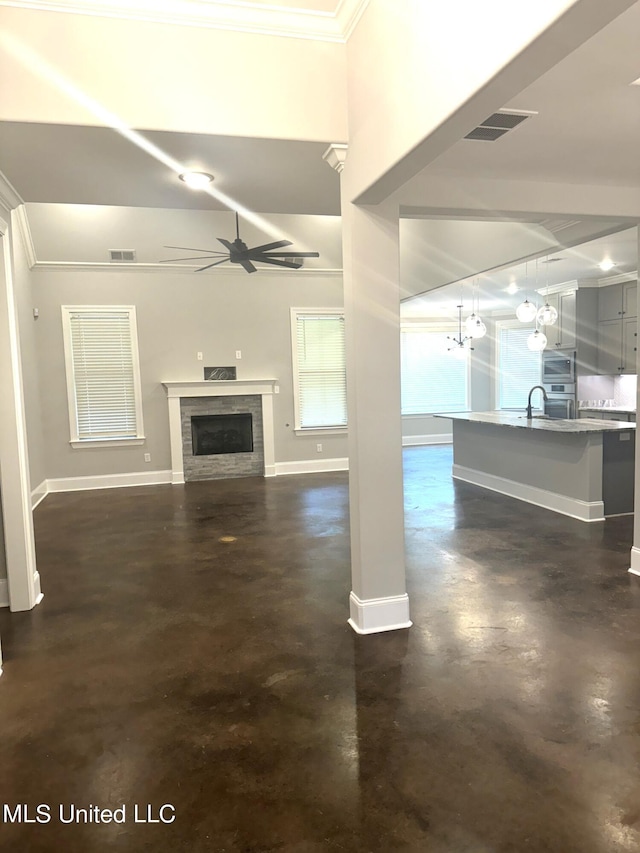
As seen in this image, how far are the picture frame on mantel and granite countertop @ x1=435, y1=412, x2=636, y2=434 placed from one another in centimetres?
324

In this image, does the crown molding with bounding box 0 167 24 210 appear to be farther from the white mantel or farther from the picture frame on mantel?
the picture frame on mantel

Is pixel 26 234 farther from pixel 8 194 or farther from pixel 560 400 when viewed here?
pixel 560 400

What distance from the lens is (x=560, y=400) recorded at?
8.63 meters

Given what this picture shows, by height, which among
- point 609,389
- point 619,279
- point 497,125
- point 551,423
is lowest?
point 551,423

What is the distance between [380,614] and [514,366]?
29.0 ft

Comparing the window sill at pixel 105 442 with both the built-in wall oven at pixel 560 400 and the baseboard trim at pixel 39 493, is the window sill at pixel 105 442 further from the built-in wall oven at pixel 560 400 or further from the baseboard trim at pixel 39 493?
the built-in wall oven at pixel 560 400

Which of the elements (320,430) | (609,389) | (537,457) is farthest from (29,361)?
(609,389)

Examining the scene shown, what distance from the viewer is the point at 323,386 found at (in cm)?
841

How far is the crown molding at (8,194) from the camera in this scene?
3132mm

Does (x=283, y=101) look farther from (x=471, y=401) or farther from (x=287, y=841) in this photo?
(x=471, y=401)

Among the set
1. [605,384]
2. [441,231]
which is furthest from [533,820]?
[605,384]

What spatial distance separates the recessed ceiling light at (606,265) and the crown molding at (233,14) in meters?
5.15

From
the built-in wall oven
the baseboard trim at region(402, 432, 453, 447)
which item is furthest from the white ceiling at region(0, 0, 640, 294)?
the baseboard trim at region(402, 432, 453, 447)

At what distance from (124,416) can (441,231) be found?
482 cm
